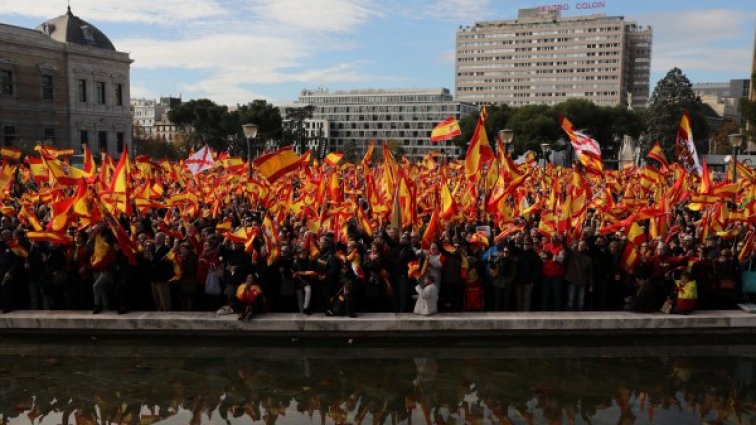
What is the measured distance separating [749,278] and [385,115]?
151275 mm

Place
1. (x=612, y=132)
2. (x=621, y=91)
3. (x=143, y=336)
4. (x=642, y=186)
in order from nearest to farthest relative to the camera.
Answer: (x=143, y=336) < (x=642, y=186) < (x=612, y=132) < (x=621, y=91)

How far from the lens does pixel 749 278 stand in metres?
10.4

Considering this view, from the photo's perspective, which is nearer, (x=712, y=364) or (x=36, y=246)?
(x=712, y=364)

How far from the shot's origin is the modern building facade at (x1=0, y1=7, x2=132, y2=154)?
5784cm

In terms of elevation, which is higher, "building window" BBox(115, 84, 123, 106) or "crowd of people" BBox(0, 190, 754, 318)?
"building window" BBox(115, 84, 123, 106)

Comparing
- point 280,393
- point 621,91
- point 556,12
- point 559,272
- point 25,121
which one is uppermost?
point 556,12

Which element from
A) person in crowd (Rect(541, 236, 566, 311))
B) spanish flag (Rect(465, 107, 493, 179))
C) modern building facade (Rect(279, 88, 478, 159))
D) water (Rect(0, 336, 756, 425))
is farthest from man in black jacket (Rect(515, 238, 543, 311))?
modern building facade (Rect(279, 88, 478, 159))

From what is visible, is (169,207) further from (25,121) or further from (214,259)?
(25,121)

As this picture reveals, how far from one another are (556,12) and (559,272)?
171 metres

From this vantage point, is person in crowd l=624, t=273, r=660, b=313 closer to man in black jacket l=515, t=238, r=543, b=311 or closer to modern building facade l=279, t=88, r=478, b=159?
man in black jacket l=515, t=238, r=543, b=311

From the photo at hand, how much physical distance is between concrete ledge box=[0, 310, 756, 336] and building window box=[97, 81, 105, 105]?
60.8 m

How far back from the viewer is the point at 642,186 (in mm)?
18703

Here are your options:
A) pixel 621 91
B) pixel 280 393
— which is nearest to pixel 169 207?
pixel 280 393

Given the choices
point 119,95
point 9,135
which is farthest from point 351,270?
point 119,95
